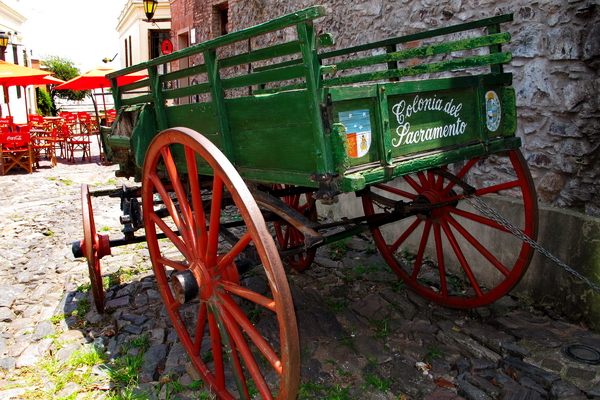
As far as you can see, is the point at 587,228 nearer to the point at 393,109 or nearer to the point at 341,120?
the point at 393,109

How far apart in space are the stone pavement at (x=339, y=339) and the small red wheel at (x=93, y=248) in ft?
0.64

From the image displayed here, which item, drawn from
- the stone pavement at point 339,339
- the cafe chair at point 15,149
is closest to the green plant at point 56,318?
the stone pavement at point 339,339

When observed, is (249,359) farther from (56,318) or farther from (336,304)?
(56,318)

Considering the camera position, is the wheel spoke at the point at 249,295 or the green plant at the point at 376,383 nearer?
the wheel spoke at the point at 249,295

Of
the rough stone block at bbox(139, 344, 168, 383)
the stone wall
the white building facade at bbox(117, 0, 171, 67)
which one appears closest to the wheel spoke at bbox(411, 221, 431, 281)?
the stone wall

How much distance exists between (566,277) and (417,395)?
55.2 inches

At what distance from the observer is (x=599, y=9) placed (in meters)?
3.03

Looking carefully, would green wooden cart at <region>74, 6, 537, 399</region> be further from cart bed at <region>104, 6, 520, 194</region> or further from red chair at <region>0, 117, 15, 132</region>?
red chair at <region>0, 117, 15, 132</region>

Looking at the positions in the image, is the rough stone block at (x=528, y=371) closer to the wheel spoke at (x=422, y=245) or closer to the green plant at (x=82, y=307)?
the wheel spoke at (x=422, y=245)

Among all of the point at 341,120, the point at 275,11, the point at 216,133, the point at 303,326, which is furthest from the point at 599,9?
the point at 275,11

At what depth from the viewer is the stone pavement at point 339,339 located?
271 centimetres

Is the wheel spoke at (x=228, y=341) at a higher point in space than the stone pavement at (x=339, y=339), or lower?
higher

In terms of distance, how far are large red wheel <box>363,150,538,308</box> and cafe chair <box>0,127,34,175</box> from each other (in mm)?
8327

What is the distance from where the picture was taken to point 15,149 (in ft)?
33.1
